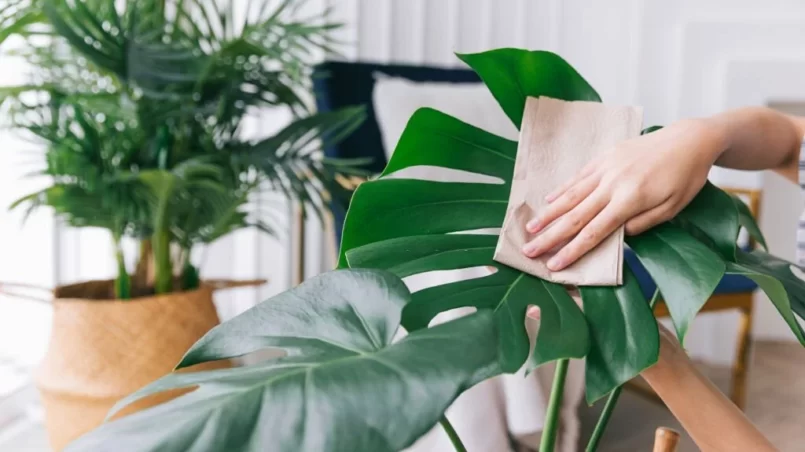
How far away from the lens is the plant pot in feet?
4.17

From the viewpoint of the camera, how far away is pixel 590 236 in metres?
0.49

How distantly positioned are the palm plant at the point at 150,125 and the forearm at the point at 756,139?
85 centimetres

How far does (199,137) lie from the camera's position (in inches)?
55.1

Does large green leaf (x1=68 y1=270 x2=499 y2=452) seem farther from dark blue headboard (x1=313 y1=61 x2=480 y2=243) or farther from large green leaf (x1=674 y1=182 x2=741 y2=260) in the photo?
dark blue headboard (x1=313 y1=61 x2=480 y2=243)

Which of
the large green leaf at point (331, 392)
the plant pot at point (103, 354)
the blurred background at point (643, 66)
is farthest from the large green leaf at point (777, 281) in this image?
the blurred background at point (643, 66)

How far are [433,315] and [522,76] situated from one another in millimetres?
235

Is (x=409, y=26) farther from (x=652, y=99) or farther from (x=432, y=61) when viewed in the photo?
(x=652, y=99)

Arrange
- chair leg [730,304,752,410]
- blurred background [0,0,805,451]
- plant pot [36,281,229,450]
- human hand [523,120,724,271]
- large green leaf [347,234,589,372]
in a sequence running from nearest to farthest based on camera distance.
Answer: large green leaf [347,234,589,372] < human hand [523,120,724,271] < plant pot [36,281,229,450] < chair leg [730,304,752,410] < blurred background [0,0,805,451]

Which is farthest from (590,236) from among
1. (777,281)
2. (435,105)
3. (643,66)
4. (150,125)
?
(643,66)

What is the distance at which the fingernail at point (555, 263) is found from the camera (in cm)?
49

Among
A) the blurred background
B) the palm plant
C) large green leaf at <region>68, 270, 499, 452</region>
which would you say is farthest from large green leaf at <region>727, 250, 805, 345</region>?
the blurred background

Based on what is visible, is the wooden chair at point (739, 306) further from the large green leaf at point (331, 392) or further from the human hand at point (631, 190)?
the large green leaf at point (331, 392)

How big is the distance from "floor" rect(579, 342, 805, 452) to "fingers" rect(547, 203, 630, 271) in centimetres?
125

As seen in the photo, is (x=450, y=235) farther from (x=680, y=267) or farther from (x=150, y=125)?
(x=150, y=125)
